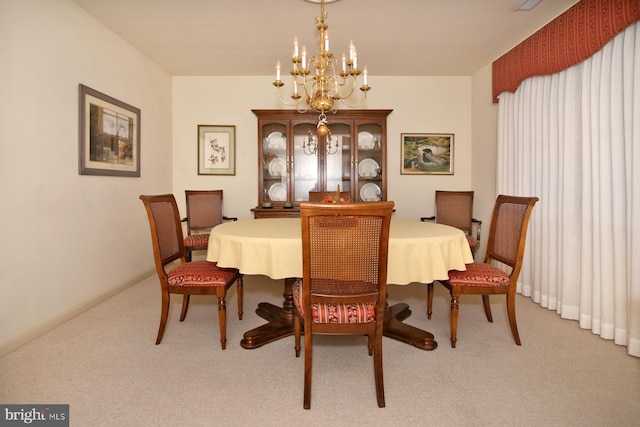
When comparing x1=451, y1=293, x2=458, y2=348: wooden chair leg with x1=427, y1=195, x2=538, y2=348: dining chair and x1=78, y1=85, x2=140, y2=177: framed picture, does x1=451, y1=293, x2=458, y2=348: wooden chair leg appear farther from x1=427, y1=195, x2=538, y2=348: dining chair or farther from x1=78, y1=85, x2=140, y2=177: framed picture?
x1=78, y1=85, x2=140, y2=177: framed picture

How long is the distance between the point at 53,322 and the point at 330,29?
3.24 meters

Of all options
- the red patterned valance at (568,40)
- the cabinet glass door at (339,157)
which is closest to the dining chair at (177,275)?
the cabinet glass door at (339,157)

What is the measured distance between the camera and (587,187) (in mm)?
2615

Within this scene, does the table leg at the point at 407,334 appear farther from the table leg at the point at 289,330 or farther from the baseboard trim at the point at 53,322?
A: the baseboard trim at the point at 53,322

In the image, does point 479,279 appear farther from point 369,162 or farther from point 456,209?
point 369,162

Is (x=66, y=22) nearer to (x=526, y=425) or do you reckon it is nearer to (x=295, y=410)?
(x=295, y=410)

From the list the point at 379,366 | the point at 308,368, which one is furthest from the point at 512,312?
the point at 308,368

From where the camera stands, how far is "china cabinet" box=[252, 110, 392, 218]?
4316 mm

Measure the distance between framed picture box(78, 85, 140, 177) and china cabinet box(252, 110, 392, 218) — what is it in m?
1.36

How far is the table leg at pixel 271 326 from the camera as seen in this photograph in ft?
7.45

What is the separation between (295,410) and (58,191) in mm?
2362

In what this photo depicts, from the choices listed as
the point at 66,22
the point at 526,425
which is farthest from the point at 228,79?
the point at 526,425

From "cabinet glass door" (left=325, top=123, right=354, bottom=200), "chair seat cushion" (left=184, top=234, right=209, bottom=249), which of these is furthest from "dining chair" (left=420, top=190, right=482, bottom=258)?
"chair seat cushion" (left=184, top=234, right=209, bottom=249)

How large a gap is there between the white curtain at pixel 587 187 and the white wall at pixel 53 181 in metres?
3.85
